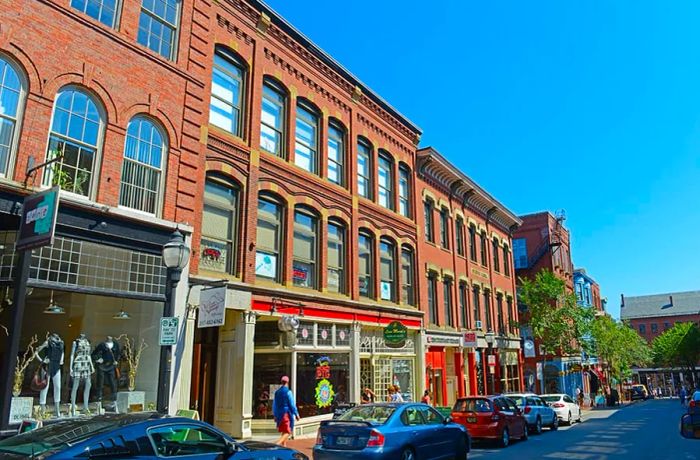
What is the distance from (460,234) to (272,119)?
50.2 ft

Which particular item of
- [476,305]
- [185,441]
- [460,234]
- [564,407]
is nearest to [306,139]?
[460,234]

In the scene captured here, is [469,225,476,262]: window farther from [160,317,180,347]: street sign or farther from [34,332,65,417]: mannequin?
[160,317,180,347]: street sign

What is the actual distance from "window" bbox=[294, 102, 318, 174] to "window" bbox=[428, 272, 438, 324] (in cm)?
964

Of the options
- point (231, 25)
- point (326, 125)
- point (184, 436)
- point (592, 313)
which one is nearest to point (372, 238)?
point (326, 125)

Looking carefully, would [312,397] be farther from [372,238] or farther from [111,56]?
[111,56]

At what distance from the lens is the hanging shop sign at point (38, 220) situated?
861 cm

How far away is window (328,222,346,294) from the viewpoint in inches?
743

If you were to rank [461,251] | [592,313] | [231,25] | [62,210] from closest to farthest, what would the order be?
[62,210] → [231,25] → [461,251] → [592,313]

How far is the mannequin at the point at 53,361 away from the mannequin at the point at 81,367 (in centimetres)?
27

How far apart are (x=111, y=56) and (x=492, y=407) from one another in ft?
44.8

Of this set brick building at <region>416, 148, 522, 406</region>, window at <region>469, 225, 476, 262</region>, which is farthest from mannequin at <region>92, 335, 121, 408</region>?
window at <region>469, 225, 476, 262</region>

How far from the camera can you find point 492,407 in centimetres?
1557

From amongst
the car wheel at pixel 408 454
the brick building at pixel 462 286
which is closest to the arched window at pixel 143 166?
the car wheel at pixel 408 454

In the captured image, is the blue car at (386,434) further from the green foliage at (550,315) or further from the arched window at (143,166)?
the green foliage at (550,315)
